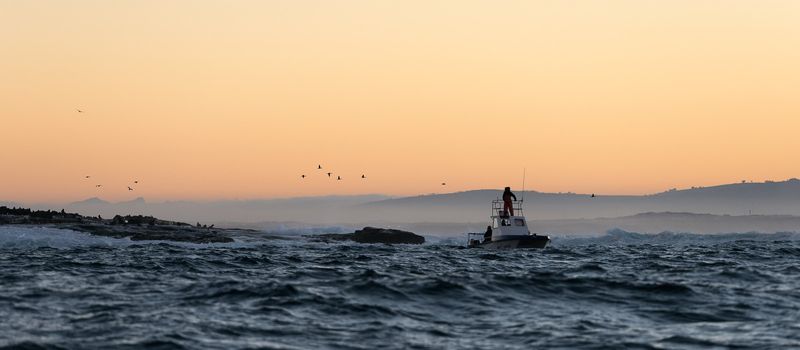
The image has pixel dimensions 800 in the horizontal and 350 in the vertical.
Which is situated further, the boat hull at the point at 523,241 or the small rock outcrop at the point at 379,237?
the small rock outcrop at the point at 379,237

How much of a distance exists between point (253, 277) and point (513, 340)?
14.6 metres

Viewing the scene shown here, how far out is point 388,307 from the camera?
903 inches

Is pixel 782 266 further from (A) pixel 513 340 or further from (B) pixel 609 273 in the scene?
(A) pixel 513 340

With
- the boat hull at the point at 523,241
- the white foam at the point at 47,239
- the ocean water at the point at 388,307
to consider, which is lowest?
the ocean water at the point at 388,307

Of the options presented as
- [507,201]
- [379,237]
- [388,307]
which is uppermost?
[507,201]

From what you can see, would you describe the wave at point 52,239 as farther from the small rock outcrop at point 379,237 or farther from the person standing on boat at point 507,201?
the person standing on boat at point 507,201

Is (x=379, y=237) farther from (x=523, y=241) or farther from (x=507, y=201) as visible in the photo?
(x=523, y=241)

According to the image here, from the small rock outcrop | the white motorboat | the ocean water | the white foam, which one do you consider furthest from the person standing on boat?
the ocean water

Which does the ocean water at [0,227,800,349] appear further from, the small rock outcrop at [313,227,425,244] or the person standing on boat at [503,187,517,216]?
the small rock outcrop at [313,227,425,244]

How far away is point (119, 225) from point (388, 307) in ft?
178

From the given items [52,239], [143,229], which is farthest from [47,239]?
[143,229]

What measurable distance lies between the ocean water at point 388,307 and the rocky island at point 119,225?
3064cm

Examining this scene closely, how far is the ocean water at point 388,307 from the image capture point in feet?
58.8

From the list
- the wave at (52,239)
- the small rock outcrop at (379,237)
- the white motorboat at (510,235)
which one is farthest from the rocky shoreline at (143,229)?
the white motorboat at (510,235)
